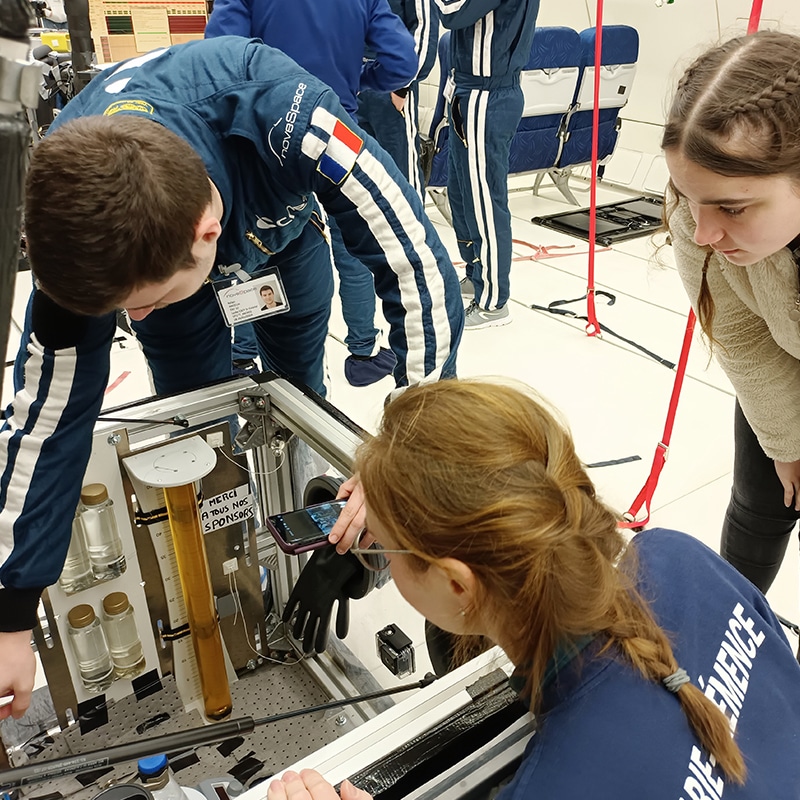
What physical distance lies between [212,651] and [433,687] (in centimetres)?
69

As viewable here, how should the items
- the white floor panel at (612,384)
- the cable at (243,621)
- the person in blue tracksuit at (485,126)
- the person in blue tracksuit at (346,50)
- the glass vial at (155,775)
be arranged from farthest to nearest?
the person in blue tracksuit at (485,126), the person in blue tracksuit at (346,50), the white floor panel at (612,384), the cable at (243,621), the glass vial at (155,775)

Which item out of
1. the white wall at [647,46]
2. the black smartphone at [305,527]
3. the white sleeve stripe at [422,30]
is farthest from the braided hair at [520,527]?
the white wall at [647,46]

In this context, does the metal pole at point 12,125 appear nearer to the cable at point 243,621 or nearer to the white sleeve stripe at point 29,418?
the white sleeve stripe at point 29,418

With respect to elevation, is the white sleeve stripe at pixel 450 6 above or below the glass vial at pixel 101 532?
above

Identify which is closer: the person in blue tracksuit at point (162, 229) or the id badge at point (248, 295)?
the person in blue tracksuit at point (162, 229)

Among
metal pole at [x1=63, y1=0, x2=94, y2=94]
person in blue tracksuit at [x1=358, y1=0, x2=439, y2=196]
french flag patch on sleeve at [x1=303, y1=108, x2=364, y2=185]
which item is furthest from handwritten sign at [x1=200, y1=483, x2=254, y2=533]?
person in blue tracksuit at [x1=358, y1=0, x2=439, y2=196]

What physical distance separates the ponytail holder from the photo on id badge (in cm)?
95

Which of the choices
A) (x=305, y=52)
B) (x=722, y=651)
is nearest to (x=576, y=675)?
(x=722, y=651)

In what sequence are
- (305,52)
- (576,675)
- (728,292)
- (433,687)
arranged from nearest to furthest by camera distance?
(576,675), (433,687), (728,292), (305,52)

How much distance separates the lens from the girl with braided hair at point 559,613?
636mm

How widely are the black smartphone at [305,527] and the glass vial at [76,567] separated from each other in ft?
1.14

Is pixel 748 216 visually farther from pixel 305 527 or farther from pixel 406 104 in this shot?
pixel 406 104

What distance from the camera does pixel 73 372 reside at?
3.32ft

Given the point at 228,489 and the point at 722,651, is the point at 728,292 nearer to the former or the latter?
the point at 722,651
